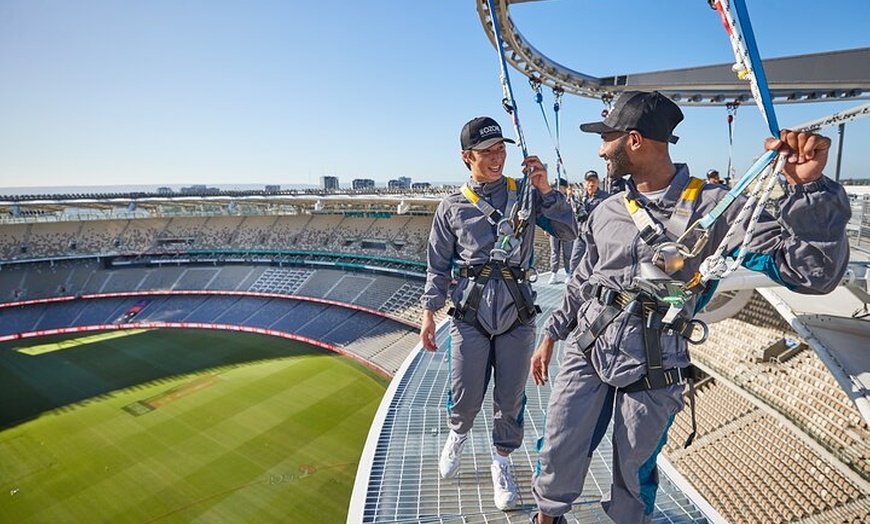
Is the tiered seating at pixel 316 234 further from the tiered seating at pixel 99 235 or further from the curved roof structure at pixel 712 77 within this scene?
the curved roof structure at pixel 712 77

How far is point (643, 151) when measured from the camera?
2303 mm

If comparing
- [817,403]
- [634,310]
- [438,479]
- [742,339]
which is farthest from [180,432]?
[742,339]

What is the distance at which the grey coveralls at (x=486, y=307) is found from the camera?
346 centimetres

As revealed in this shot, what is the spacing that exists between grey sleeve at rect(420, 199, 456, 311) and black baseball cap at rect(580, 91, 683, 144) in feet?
5.34

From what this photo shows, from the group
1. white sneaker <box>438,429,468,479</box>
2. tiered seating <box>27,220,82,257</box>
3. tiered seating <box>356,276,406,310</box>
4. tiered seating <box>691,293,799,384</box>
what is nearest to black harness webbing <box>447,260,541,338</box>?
white sneaker <box>438,429,468,479</box>

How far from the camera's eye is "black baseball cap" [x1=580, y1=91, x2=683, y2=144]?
2.23m

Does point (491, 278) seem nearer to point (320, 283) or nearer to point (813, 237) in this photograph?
point (813, 237)

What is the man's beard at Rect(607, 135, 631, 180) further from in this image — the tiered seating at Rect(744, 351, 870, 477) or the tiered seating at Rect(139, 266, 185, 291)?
the tiered seating at Rect(139, 266, 185, 291)

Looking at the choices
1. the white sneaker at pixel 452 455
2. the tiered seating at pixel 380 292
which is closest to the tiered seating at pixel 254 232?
the tiered seating at pixel 380 292

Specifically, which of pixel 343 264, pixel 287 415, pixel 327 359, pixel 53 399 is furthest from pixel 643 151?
pixel 343 264

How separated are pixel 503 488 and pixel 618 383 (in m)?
1.91

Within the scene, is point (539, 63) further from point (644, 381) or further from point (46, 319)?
point (46, 319)

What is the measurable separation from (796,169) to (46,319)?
39.1 metres

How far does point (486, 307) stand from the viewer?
345cm
